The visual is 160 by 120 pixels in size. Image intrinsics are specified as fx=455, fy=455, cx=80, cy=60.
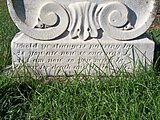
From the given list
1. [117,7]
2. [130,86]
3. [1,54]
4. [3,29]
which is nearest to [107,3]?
[117,7]

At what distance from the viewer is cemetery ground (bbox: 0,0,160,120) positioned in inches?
144

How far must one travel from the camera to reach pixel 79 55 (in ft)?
15.2

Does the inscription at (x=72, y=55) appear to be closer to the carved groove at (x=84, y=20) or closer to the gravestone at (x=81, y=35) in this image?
the gravestone at (x=81, y=35)

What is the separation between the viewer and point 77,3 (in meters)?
4.59

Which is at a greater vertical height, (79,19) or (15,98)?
(79,19)

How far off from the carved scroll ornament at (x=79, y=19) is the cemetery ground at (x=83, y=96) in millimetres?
439

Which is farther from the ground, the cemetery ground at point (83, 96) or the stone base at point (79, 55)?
the stone base at point (79, 55)

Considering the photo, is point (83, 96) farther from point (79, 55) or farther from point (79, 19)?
point (79, 19)

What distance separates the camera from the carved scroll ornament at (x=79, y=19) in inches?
180

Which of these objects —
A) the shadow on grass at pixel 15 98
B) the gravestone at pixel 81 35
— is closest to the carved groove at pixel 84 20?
the gravestone at pixel 81 35

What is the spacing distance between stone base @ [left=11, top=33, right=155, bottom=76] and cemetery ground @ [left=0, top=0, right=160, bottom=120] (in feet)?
0.57

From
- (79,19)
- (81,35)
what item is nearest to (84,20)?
(79,19)

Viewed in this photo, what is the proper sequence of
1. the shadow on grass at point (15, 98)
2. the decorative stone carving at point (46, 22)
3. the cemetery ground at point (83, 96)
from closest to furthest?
the cemetery ground at point (83, 96), the shadow on grass at point (15, 98), the decorative stone carving at point (46, 22)

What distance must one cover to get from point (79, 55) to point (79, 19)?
0.37 meters
